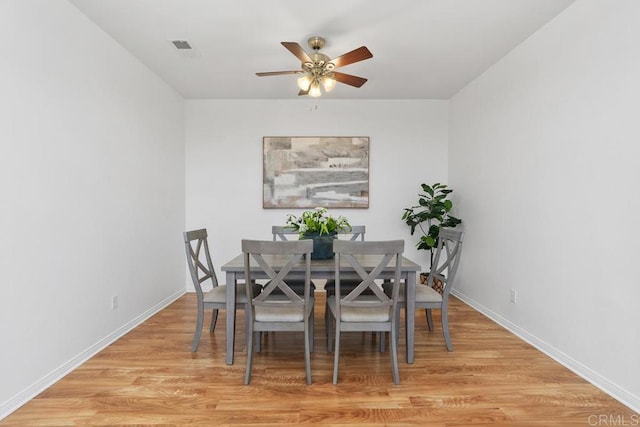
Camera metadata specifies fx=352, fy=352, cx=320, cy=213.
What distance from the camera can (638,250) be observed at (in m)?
2.00

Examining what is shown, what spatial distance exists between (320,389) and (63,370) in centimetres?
175

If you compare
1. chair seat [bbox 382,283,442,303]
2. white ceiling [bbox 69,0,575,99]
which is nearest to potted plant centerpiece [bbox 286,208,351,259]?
chair seat [bbox 382,283,442,303]

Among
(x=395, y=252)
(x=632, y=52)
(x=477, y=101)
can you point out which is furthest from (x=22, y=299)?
(x=477, y=101)

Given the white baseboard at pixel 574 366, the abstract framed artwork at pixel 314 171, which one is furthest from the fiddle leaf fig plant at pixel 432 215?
the white baseboard at pixel 574 366

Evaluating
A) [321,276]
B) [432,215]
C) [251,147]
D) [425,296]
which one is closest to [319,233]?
[321,276]

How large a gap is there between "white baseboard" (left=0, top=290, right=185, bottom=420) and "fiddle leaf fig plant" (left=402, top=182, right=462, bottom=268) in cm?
320

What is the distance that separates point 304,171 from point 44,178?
3.00 metres

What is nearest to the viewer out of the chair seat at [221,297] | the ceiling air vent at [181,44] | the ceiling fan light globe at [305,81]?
the chair seat at [221,297]

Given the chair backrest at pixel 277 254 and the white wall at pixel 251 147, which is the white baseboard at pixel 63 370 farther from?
the white wall at pixel 251 147

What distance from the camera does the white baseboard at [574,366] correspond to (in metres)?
2.04

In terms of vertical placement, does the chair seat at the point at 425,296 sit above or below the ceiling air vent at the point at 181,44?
below

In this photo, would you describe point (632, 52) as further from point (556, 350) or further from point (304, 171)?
point (304, 171)

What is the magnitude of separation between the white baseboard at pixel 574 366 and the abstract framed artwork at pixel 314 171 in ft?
7.31

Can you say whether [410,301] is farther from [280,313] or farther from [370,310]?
[280,313]
